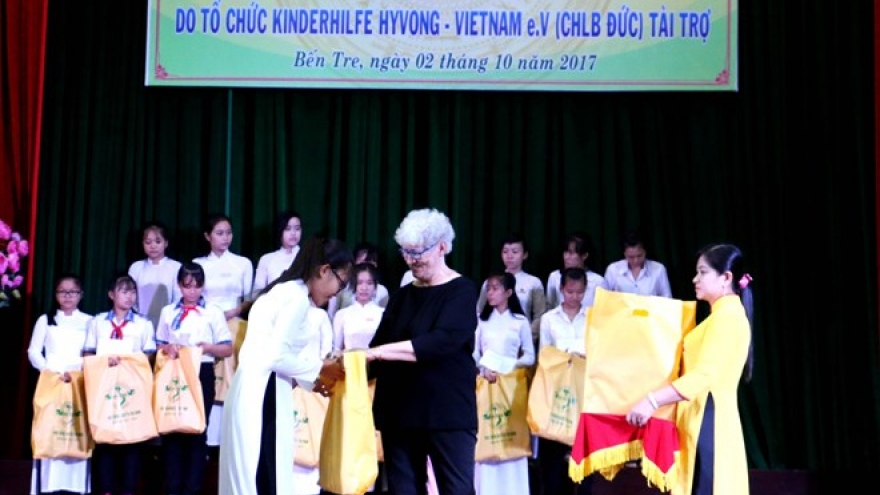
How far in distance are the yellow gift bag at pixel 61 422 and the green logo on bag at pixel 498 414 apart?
2284 millimetres

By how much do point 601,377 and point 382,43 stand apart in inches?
167

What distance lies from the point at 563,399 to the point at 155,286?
2739 mm

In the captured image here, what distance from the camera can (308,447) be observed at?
22.2 feet

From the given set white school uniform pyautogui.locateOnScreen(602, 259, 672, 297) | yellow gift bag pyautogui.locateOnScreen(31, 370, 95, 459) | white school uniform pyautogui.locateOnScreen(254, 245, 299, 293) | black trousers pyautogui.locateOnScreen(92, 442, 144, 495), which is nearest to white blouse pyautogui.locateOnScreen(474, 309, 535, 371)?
white school uniform pyautogui.locateOnScreen(602, 259, 672, 297)

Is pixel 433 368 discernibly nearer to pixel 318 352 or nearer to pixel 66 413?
pixel 318 352

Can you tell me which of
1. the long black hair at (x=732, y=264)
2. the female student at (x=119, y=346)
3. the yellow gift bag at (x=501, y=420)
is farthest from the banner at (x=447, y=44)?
the long black hair at (x=732, y=264)

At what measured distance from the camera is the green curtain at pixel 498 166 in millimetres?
8219

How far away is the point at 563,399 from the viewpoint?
266 inches

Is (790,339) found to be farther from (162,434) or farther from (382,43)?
(162,434)

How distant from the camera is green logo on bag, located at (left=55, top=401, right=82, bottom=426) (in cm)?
693

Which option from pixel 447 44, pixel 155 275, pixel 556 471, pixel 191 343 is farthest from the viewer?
pixel 447 44

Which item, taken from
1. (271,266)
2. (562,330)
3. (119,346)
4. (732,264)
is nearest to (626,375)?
(732,264)

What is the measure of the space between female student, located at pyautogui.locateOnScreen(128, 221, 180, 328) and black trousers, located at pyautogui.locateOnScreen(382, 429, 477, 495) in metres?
3.86

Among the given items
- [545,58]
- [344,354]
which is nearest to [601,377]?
[344,354]
